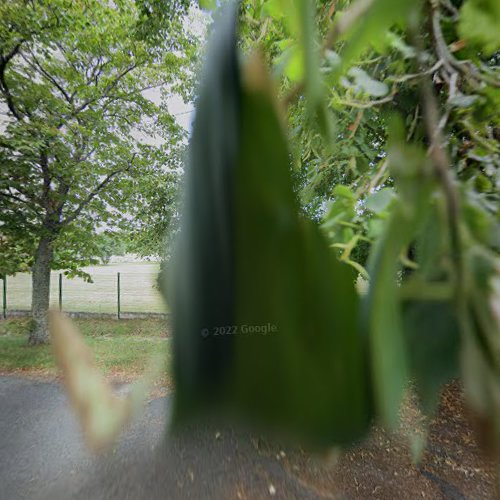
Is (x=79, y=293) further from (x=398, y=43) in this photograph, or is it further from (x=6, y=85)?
(x=398, y=43)

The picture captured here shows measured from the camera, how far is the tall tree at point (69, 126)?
334cm

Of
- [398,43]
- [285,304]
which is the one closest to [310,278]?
[285,304]

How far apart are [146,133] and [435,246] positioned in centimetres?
438

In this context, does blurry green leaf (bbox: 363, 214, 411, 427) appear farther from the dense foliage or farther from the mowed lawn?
the mowed lawn

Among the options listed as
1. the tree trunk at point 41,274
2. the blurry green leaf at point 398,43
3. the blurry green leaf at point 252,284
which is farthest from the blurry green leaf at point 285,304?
the tree trunk at point 41,274

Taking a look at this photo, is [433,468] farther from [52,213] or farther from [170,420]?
[52,213]

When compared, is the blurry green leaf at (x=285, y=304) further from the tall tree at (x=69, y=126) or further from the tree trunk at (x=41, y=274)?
the tree trunk at (x=41, y=274)

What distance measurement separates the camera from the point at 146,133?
4.07 m

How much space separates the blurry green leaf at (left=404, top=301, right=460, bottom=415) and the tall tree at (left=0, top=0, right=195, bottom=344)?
333 centimetres

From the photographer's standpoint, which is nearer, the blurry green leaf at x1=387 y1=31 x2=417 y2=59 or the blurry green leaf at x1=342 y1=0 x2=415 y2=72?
Answer: the blurry green leaf at x1=342 y1=0 x2=415 y2=72

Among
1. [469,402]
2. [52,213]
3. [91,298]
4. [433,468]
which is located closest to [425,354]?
[469,402]

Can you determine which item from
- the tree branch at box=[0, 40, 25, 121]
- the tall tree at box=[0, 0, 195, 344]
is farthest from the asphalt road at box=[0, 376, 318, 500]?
the tree branch at box=[0, 40, 25, 121]

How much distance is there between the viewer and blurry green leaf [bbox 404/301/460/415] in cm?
12

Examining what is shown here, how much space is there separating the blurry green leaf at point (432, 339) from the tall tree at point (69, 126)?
3.33 metres
